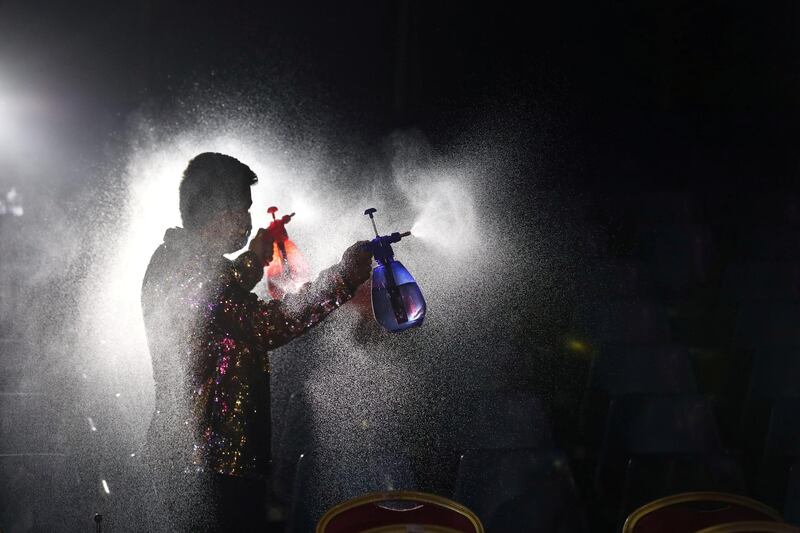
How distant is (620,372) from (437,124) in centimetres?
102

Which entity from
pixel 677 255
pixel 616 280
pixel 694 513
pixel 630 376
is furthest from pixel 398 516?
pixel 677 255

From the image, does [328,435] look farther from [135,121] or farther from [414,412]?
[135,121]

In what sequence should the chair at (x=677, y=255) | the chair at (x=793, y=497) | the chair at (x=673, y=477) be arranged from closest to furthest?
the chair at (x=793, y=497) → the chair at (x=673, y=477) → the chair at (x=677, y=255)

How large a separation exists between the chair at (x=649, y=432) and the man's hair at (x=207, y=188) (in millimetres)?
1156

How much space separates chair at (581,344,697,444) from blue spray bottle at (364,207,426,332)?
87 cm

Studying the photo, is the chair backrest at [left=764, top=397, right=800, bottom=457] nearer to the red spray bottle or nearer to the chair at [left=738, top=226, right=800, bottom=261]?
the chair at [left=738, top=226, right=800, bottom=261]

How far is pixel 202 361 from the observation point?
45.7 inches

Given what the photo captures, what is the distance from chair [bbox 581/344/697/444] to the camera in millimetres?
1909

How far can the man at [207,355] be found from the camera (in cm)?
115

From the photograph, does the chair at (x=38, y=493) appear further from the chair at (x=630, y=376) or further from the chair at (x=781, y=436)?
the chair at (x=781, y=436)

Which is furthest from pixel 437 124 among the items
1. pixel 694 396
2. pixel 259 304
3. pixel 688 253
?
pixel 259 304

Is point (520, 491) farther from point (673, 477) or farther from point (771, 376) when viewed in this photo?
point (771, 376)

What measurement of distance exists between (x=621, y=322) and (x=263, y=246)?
3.89ft

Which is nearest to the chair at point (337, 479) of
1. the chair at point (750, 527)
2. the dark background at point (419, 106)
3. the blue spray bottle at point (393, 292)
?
the dark background at point (419, 106)
